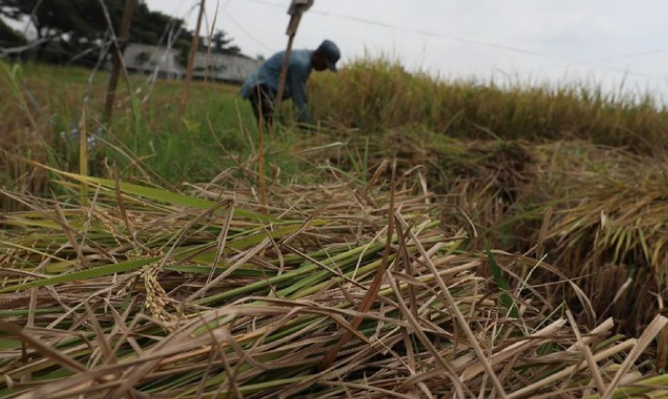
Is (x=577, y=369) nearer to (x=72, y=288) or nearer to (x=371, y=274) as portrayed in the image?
(x=371, y=274)

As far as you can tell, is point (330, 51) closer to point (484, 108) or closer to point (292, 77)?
point (292, 77)

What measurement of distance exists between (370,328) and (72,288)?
41 centimetres

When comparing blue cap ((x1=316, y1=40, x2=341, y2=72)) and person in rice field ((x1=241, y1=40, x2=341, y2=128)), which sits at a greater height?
blue cap ((x1=316, y1=40, x2=341, y2=72))

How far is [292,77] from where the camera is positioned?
14.2 ft

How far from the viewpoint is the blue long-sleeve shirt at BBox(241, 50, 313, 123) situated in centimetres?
426

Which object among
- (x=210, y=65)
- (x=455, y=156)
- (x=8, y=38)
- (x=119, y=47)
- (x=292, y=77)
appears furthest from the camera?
(x=8, y=38)

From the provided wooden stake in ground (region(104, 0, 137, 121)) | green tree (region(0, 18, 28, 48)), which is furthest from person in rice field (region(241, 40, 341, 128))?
green tree (region(0, 18, 28, 48))

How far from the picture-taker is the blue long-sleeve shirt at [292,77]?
4.26m

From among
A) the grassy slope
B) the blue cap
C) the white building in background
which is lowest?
the grassy slope

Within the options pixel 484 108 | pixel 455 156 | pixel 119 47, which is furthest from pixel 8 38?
pixel 455 156

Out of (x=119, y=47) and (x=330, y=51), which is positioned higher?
(x=330, y=51)

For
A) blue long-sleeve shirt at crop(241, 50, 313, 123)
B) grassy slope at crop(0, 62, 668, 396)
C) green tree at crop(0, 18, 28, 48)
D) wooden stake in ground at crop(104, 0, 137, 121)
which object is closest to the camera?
grassy slope at crop(0, 62, 668, 396)

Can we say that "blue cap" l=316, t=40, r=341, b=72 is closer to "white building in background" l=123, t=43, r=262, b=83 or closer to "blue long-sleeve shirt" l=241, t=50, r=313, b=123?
"blue long-sleeve shirt" l=241, t=50, r=313, b=123

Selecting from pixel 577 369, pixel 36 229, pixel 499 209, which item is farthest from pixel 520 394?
pixel 499 209
